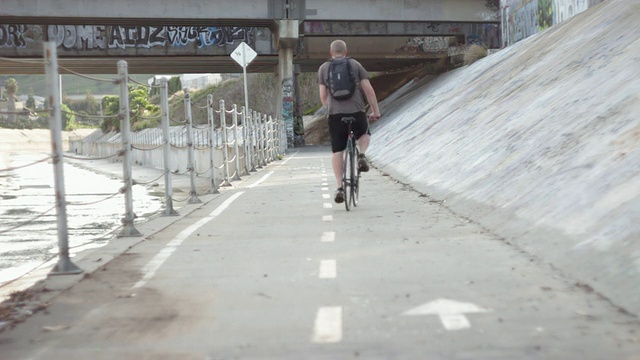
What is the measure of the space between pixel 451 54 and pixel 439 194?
33.6 m

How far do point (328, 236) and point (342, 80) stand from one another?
111 inches

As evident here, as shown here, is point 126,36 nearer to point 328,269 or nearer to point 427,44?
point 427,44

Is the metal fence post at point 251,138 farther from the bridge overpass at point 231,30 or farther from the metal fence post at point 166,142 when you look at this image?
the bridge overpass at point 231,30

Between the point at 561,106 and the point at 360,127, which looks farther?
the point at 561,106

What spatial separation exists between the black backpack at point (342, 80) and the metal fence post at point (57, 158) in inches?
173

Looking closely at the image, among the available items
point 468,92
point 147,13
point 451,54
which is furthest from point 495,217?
point 451,54

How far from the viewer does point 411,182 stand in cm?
1484

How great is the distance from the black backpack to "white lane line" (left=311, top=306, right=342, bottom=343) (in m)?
5.73

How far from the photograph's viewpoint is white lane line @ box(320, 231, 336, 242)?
8.00 metres

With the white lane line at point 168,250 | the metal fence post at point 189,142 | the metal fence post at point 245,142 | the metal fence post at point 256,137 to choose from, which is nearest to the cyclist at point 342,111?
the white lane line at point 168,250

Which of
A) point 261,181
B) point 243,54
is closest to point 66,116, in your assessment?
point 261,181

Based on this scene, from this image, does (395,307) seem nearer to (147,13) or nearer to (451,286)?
(451,286)

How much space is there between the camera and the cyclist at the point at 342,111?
10594mm

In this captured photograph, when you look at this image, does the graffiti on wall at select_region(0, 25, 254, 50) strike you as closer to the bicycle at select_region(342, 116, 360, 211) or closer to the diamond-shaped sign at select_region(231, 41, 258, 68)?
the diamond-shaped sign at select_region(231, 41, 258, 68)
